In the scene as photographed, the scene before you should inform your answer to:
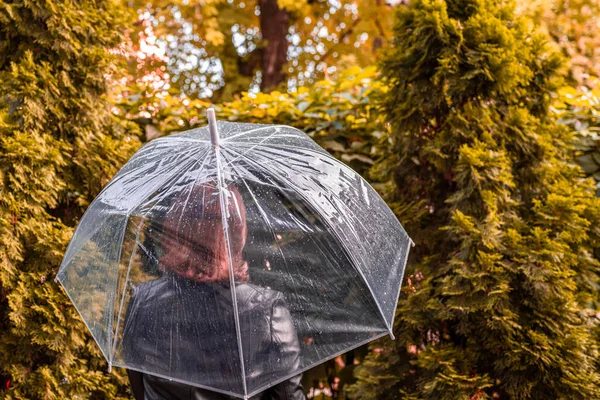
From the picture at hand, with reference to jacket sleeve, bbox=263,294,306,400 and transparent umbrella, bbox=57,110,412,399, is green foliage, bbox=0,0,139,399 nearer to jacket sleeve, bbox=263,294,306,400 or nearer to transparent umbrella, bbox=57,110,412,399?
transparent umbrella, bbox=57,110,412,399

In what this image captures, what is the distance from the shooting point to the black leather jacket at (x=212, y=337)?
2.25 meters

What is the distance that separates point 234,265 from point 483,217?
194cm

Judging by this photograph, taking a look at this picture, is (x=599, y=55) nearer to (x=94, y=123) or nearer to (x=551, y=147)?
(x=551, y=147)

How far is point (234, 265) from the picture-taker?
7.37 ft

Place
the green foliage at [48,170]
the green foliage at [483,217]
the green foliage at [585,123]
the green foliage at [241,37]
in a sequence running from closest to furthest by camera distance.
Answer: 1. the green foliage at [483,217]
2. the green foliage at [48,170]
3. the green foliage at [585,123]
4. the green foliage at [241,37]

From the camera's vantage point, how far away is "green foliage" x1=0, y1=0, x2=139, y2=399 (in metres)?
3.67

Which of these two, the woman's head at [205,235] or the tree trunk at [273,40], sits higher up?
the tree trunk at [273,40]

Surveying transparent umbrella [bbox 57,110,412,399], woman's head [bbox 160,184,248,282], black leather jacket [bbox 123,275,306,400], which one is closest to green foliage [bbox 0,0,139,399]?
transparent umbrella [bbox 57,110,412,399]

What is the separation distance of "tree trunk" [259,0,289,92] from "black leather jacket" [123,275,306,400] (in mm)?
10980

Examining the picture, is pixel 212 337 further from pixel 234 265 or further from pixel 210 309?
pixel 234 265

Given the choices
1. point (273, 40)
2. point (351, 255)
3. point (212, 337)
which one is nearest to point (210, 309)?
point (212, 337)

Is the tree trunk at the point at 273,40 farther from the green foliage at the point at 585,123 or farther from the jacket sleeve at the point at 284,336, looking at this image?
the jacket sleeve at the point at 284,336

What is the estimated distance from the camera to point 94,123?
13.6 feet

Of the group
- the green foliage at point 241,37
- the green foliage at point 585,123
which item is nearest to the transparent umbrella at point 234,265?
Result: the green foliage at point 585,123
